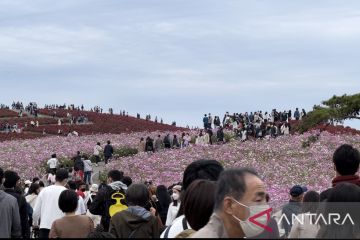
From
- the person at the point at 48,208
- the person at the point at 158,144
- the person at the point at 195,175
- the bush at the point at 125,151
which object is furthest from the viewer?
the person at the point at 158,144

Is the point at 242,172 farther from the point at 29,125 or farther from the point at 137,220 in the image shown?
the point at 29,125

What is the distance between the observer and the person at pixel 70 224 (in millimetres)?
A: 7860

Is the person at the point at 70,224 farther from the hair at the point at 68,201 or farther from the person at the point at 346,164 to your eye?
the person at the point at 346,164

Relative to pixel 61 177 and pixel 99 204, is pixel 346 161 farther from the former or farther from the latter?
pixel 61 177

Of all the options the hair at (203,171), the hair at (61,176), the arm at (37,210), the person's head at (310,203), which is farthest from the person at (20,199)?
the hair at (203,171)

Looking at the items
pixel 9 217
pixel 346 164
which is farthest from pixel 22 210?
pixel 346 164

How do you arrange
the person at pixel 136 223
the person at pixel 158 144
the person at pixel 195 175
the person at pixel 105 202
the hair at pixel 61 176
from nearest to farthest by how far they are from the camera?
the person at pixel 195 175 → the person at pixel 136 223 → the person at pixel 105 202 → the hair at pixel 61 176 → the person at pixel 158 144

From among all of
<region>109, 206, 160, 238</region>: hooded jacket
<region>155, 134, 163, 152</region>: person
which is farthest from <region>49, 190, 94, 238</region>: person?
<region>155, 134, 163, 152</region>: person

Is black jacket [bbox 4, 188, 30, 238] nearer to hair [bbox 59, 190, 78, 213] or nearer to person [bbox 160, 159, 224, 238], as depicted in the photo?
hair [bbox 59, 190, 78, 213]

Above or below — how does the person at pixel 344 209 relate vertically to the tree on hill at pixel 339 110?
below

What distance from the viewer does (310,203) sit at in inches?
268

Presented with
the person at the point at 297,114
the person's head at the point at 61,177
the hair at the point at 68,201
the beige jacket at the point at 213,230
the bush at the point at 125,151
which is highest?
the person at the point at 297,114

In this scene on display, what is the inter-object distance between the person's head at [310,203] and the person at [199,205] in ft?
5.20

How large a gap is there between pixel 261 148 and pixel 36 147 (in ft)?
46.5
